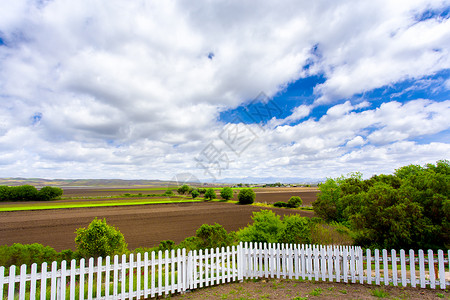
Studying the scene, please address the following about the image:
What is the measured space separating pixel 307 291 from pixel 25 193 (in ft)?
233

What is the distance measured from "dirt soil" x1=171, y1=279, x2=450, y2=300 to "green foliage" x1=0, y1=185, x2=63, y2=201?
221ft

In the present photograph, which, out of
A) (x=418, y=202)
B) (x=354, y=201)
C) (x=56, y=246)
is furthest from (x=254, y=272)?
(x=56, y=246)

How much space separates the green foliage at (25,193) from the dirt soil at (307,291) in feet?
221

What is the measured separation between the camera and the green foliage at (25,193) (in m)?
55.1

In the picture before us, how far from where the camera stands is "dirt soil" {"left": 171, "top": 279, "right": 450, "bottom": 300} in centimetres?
557

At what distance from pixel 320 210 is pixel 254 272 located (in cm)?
1871

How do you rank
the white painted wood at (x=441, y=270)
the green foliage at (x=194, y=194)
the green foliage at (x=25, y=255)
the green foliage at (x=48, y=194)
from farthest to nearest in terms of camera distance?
1. the green foliage at (x=194, y=194)
2. the green foliage at (x=48, y=194)
3. the green foliage at (x=25, y=255)
4. the white painted wood at (x=441, y=270)

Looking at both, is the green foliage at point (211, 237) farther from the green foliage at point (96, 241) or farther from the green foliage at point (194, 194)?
the green foliage at point (194, 194)

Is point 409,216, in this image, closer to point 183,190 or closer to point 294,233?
point 294,233

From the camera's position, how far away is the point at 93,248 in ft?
31.9

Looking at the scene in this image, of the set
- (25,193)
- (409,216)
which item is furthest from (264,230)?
(25,193)

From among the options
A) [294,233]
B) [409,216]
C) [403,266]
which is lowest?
[294,233]

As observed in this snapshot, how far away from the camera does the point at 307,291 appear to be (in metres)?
5.91

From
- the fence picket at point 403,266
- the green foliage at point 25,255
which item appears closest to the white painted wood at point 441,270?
the fence picket at point 403,266
